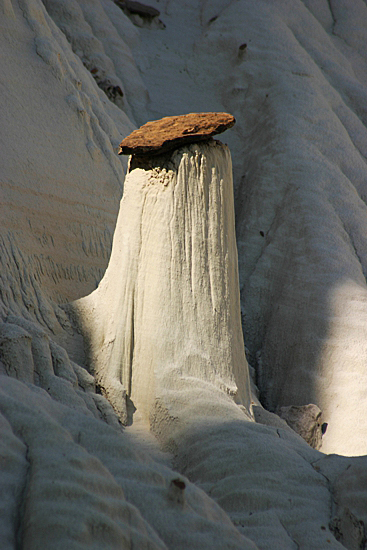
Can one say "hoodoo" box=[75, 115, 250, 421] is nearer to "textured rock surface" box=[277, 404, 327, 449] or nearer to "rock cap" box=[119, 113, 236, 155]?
"rock cap" box=[119, 113, 236, 155]

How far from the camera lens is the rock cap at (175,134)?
4.13m

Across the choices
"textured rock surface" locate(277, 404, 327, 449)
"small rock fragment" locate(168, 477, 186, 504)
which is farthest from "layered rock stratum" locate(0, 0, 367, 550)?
"textured rock surface" locate(277, 404, 327, 449)

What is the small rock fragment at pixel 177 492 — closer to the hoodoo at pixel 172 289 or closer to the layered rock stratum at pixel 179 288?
the layered rock stratum at pixel 179 288

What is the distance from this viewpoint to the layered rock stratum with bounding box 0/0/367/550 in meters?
2.41

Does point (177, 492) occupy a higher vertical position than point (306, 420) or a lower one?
higher

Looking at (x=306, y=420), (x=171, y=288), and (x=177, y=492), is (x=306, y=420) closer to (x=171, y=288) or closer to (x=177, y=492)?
(x=171, y=288)

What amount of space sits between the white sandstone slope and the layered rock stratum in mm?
13

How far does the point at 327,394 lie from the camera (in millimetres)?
6309

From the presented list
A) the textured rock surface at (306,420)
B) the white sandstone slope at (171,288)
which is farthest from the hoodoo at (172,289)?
the textured rock surface at (306,420)

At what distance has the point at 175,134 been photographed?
414 centimetres

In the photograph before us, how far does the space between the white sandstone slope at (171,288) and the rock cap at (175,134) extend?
0.10m

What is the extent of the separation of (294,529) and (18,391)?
1366 mm

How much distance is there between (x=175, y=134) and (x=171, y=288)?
1019 millimetres

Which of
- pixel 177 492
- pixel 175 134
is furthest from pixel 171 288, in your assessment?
pixel 177 492
